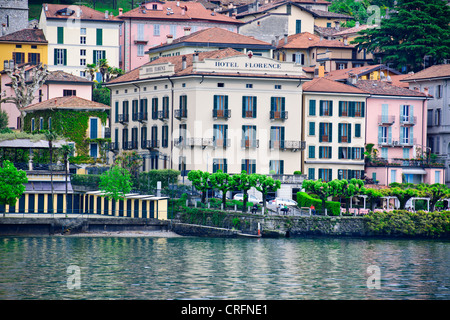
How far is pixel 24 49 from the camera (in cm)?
12231

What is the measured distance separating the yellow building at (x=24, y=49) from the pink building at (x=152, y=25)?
9.63 m

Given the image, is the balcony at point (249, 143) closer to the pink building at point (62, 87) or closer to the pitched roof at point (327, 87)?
the pitched roof at point (327, 87)

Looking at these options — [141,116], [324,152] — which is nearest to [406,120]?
[324,152]

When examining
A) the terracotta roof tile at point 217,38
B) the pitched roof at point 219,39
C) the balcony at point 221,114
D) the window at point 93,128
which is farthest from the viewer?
the terracotta roof tile at point 217,38

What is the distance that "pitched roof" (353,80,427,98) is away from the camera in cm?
9925

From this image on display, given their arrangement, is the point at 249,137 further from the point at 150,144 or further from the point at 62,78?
the point at 62,78

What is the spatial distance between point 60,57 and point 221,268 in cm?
6658

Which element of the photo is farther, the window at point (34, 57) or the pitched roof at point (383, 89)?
the window at point (34, 57)

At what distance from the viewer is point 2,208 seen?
82.2 meters

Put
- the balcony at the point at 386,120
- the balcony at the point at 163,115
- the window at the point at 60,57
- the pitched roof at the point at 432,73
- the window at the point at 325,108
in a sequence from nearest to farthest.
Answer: the balcony at the point at 163,115 → the window at the point at 325,108 → the balcony at the point at 386,120 → the pitched roof at the point at 432,73 → the window at the point at 60,57

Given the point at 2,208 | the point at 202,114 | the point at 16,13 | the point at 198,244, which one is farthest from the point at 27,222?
the point at 16,13

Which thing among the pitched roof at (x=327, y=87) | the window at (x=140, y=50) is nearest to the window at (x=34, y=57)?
the window at (x=140, y=50)

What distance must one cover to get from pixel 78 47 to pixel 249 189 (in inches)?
1797

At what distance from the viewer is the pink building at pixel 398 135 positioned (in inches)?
3821
